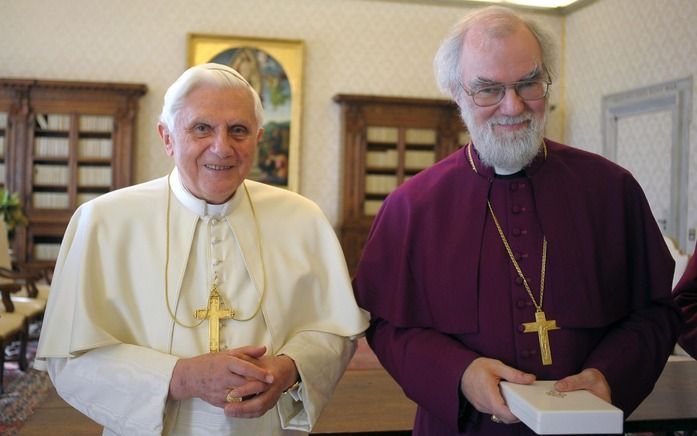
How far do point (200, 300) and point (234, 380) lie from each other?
0.37 metres

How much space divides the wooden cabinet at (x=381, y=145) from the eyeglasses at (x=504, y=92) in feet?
23.1

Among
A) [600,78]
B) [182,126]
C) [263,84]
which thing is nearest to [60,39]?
[263,84]

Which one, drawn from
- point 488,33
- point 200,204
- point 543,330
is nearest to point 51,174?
point 200,204

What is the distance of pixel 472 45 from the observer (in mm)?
1880

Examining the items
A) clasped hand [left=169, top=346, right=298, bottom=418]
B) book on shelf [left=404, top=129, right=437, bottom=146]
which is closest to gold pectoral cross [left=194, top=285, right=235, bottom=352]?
clasped hand [left=169, top=346, right=298, bottom=418]

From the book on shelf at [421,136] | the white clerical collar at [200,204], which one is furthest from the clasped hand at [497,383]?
the book on shelf at [421,136]

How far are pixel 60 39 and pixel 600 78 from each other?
273 inches

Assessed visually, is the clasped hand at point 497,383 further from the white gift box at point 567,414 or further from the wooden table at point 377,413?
the wooden table at point 377,413

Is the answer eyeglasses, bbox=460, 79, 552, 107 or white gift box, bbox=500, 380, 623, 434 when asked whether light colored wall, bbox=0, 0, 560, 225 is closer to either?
eyeglasses, bbox=460, 79, 552, 107

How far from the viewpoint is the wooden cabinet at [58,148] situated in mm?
8273

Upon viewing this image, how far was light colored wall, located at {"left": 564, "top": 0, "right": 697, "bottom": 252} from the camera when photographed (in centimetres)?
727

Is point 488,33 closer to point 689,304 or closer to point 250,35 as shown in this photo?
point 689,304

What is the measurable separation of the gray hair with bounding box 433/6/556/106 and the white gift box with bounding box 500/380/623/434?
88 centimetres

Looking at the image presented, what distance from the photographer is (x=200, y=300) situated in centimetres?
202
